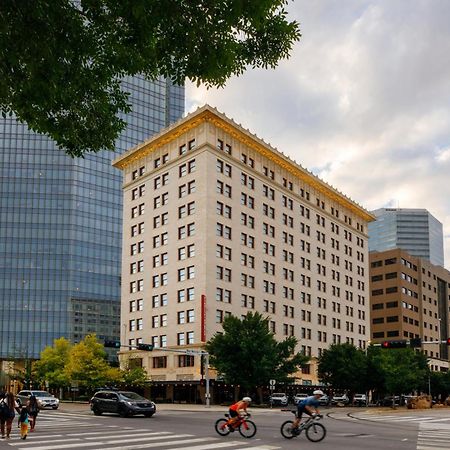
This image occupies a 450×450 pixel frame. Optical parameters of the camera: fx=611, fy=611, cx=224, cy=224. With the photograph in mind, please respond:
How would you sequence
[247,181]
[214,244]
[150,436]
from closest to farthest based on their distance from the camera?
[150,436] → [214,244] → [247,181]

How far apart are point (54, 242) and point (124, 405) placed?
10250 cm

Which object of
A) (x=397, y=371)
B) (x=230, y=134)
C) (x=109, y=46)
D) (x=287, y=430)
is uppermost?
(x=230, y=134)

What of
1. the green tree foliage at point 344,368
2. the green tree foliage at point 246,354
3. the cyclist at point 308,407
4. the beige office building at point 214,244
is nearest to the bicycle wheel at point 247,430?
the cyclist at point 308,407

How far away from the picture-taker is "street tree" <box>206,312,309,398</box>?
61.2 meters

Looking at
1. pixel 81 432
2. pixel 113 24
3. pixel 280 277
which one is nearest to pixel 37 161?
pixel 280 277

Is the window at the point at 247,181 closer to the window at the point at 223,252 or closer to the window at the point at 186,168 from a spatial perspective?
the window at the point at 186,168

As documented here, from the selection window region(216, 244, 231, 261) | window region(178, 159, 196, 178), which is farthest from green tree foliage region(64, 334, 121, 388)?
window region(178, 159, 196, 178)

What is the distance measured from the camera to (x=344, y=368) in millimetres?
76250

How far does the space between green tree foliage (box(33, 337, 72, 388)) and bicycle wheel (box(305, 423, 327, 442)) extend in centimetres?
6568

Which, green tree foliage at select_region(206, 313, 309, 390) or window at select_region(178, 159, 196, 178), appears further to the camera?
window at select_region(178, 159, 196, 178)

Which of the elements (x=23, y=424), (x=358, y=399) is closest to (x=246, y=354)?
(x=358, y=399)

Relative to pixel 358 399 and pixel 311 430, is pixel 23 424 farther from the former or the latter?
pixel 358 399

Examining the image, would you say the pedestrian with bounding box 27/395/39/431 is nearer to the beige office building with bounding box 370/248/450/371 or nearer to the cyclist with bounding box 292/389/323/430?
the cyclist with bounding box 292/389/323/430

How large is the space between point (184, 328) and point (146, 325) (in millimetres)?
8323
